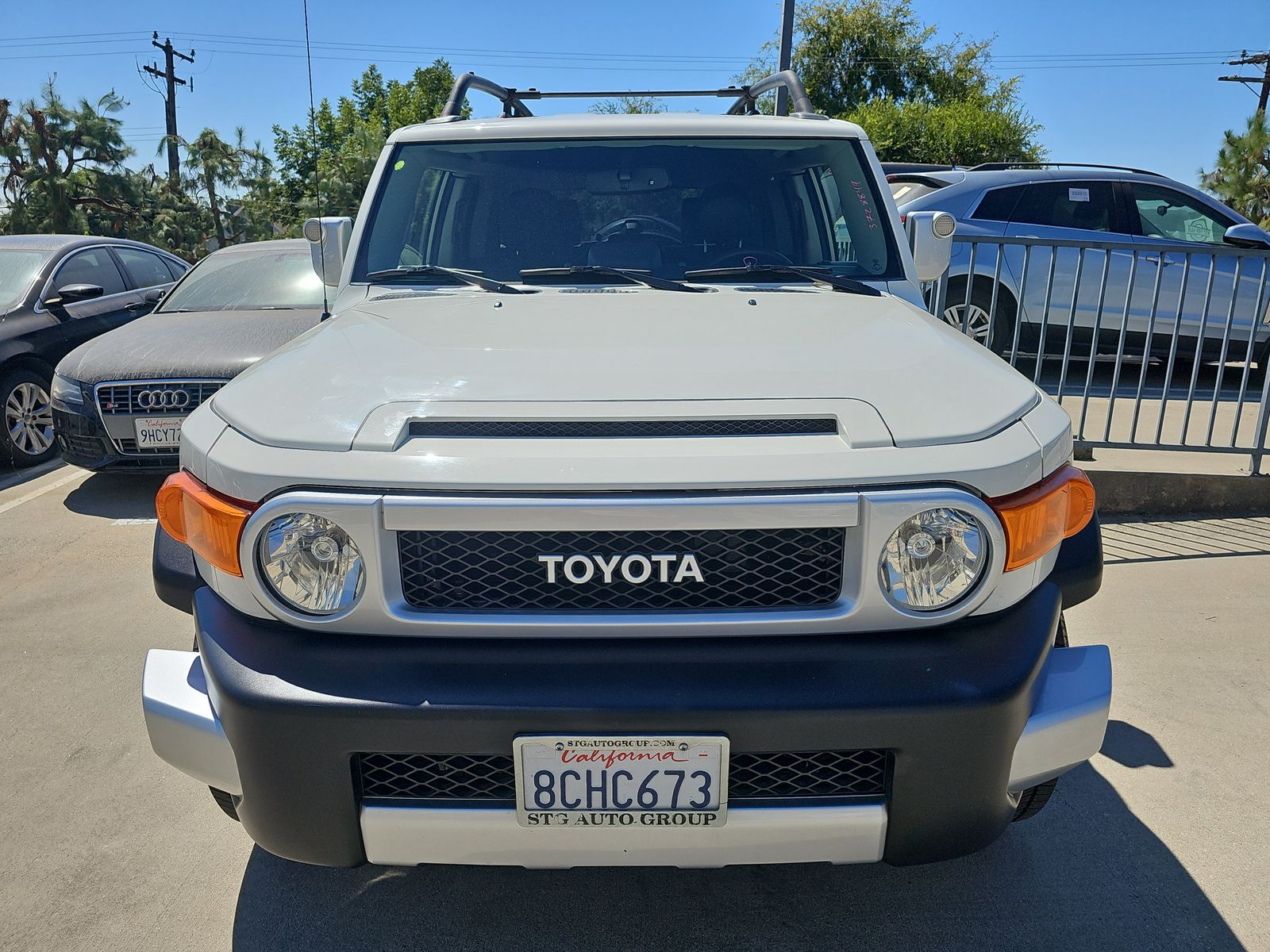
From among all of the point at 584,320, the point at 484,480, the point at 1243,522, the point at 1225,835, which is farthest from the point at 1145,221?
the point at 484,480

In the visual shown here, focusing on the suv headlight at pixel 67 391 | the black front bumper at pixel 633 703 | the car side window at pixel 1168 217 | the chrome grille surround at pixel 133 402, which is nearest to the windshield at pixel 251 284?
the suv headlight at pixel 67 391

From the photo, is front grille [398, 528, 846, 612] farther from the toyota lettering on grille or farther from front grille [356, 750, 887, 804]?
front grille [356, 750, 887, 804]

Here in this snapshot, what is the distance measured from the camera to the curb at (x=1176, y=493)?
213 inches

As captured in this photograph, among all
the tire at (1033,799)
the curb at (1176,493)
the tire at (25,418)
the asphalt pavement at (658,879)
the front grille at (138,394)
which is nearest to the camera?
the tire at (1033,799)

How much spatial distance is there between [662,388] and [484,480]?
418 mm

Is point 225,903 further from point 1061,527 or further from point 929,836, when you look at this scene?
point 1061,527

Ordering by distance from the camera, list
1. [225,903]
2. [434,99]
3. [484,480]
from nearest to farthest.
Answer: [484,480]
[225,903]
[434,99]

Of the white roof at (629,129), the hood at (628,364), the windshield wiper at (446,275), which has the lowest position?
the hood at (628,364)

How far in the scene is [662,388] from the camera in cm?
190

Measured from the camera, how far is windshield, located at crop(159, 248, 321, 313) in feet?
22.0

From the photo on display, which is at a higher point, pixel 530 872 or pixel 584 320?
pixel 584 320

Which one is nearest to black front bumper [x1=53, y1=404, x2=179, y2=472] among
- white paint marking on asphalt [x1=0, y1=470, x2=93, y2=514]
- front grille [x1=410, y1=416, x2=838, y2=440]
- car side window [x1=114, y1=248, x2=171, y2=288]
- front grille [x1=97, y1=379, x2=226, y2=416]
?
front grille [x1=97, y1=379, x2=226, y2=416]

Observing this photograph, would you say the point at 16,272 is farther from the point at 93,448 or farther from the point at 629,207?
the point at 629,207

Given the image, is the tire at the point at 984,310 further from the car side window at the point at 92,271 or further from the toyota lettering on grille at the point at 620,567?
the toyota lettering on grille at the point at 620,567
